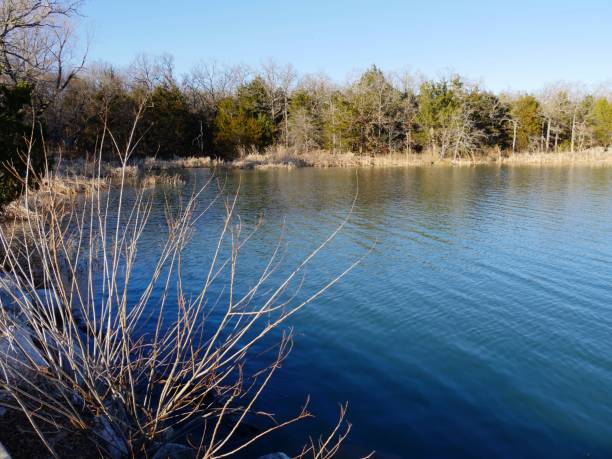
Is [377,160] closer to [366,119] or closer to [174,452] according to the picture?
[366,119]

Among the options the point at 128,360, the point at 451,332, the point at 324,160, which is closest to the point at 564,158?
the point at 324,160

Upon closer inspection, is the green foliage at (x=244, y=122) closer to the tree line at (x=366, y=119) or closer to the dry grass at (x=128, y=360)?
the tree line at (x=366, y=119)

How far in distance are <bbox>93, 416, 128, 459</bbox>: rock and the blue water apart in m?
1.57

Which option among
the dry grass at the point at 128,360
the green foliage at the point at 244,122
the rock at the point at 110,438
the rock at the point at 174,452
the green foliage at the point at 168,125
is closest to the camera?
the dry grass at the point at 128,360

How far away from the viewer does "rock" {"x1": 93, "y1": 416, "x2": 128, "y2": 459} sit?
3.71 m

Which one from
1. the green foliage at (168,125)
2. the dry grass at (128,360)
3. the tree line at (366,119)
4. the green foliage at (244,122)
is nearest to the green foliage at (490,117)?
the tree line at (366,119)

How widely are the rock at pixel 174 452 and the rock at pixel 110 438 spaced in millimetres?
279

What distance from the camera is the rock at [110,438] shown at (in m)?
3.71

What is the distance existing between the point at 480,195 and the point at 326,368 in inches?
723

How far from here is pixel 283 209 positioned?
63.9 ft

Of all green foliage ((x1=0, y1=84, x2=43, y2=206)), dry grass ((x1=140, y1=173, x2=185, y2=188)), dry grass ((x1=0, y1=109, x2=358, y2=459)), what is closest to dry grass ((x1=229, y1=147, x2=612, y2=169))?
dry grass ((x1=140, y1=173, x2=185, y2=188))

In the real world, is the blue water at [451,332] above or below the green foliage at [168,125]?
below

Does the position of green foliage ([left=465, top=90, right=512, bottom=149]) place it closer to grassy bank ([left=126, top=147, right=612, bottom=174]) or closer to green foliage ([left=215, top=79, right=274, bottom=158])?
grassy bank ([left=126, top=147, right=612, bottom=174])

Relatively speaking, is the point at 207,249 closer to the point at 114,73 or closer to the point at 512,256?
the point at 512,256
